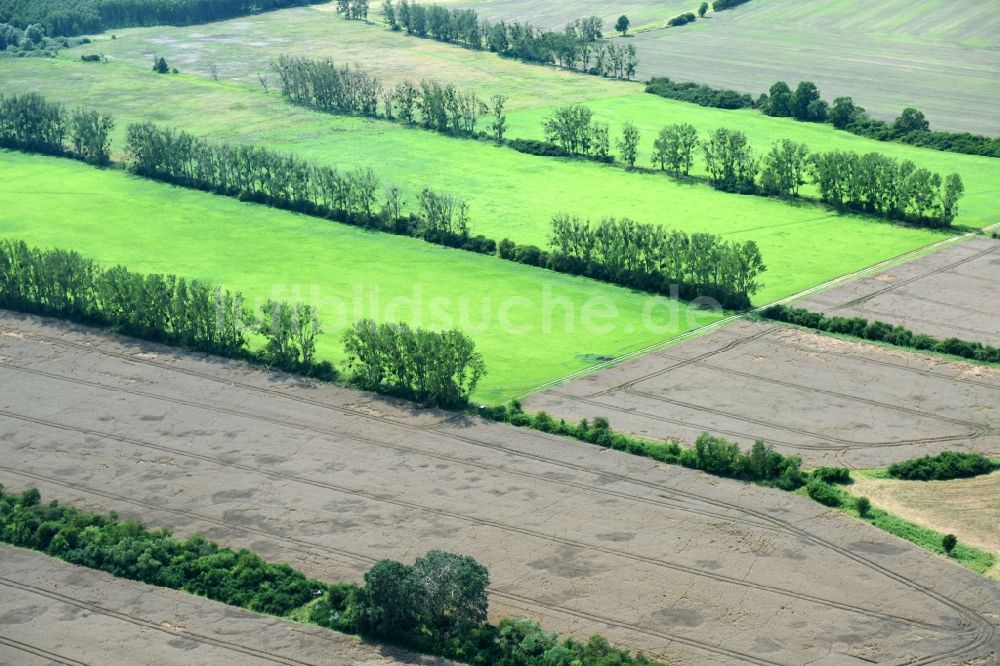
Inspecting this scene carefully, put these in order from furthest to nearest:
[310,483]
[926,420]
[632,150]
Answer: [632,150] → [926,420] → [310,483]

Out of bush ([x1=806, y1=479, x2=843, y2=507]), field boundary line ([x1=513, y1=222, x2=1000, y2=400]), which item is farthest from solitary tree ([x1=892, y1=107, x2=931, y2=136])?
bush ([x1=806, y1=479, x2=843, y2=507])

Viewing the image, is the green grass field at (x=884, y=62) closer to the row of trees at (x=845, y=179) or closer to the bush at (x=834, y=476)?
the row of trees at (x=845, y=179)

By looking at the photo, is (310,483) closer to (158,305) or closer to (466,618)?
(466,618)

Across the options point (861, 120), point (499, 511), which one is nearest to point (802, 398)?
point (499, 511)

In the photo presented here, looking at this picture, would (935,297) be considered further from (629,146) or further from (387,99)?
→ (387,99)

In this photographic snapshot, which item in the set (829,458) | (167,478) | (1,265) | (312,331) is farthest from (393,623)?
(1,265)
